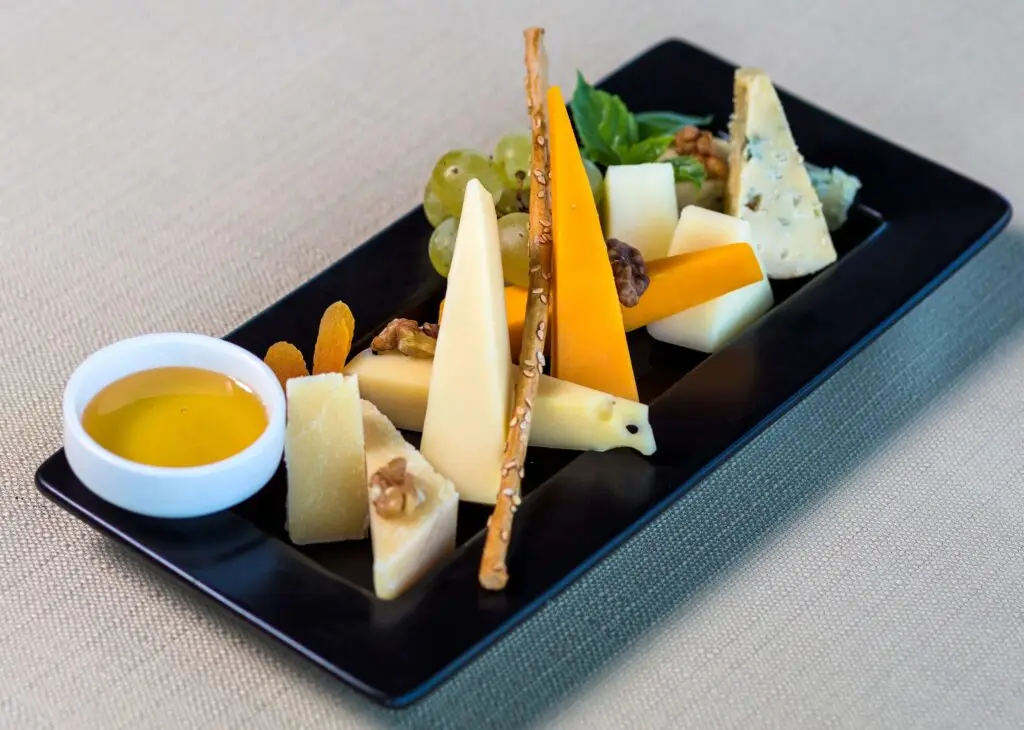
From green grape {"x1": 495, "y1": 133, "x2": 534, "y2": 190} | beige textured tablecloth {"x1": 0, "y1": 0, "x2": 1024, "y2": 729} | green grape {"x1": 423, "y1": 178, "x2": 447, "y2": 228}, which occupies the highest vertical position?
green grape {"x1": 495, "y1": 133, "x2": 534, "y2": 190}

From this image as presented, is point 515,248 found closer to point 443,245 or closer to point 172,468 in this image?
point 443,245

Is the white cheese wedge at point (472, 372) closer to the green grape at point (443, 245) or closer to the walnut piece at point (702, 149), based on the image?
the green grape at point (443, 245)

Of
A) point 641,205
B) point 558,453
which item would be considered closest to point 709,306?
point 641,205

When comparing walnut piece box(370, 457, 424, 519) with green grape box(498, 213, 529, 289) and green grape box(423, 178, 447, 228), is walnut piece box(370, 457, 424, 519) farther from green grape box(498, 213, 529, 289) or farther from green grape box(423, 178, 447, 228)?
green grape box(423, 178, 447, 228)

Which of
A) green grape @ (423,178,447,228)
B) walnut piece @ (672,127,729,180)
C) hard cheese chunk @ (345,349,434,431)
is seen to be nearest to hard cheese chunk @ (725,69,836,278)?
walnut piece @ (672,127,729,180)

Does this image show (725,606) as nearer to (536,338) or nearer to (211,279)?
(536,338)

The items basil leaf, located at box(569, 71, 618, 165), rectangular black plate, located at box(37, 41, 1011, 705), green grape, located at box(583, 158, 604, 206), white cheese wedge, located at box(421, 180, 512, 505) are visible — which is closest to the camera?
rectangular black plate, located at box(37, 41, 1011, 705)

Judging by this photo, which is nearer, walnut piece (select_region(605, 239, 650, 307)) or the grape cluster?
walnut piece (select_region(605, 239, 650, 307))
